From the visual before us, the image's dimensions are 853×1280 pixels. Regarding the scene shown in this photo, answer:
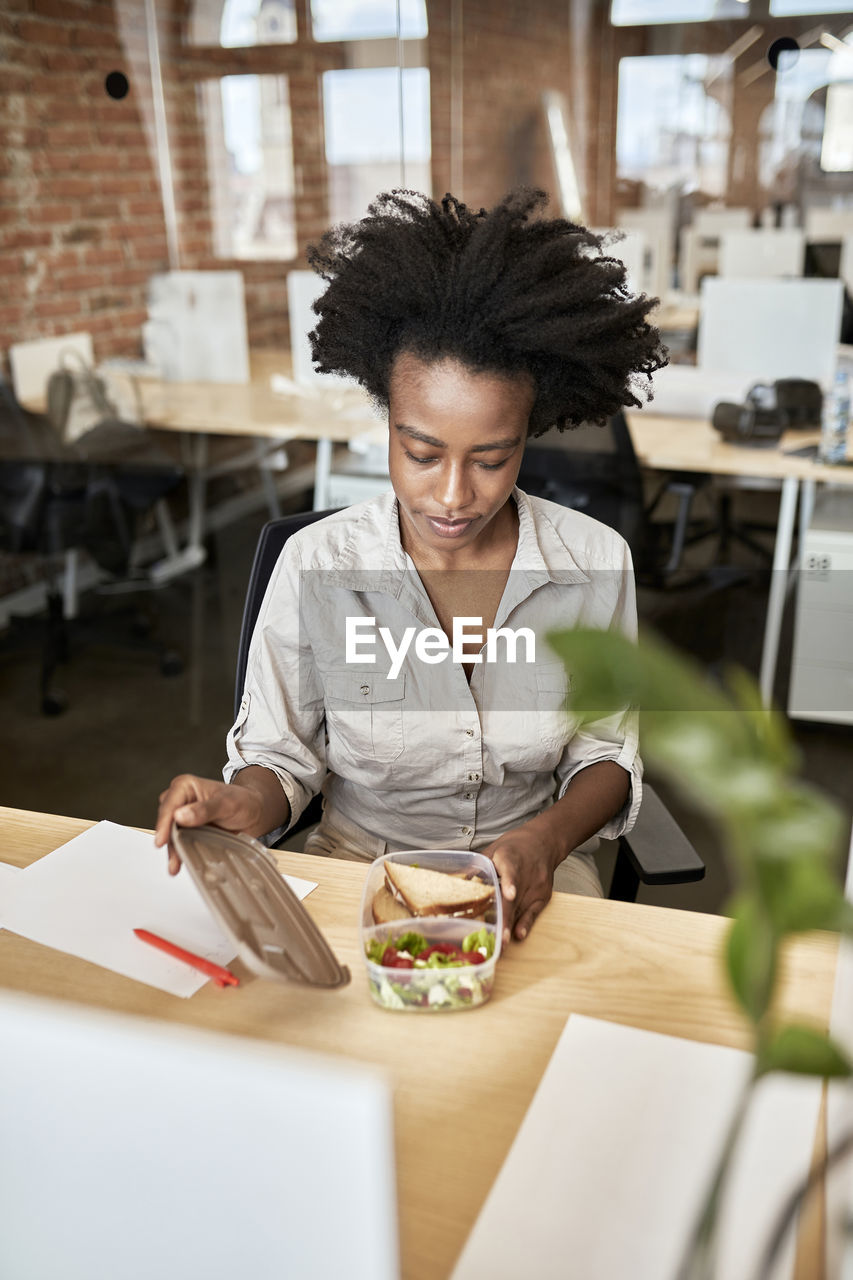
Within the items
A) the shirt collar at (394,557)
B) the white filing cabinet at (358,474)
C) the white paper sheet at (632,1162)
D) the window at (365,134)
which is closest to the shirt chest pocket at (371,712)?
the shirt collar at (394,557)

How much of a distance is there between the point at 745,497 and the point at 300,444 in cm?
192

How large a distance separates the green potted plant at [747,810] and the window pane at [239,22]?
13.2 feet

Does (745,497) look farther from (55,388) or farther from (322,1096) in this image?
(322,1096)

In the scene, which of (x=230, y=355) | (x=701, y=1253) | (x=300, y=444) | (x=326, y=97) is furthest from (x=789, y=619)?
(x=701, y=1253)

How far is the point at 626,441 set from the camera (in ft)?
9.07

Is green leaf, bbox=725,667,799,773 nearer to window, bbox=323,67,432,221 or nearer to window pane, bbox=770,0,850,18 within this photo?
window, bbox=323,67,432,221

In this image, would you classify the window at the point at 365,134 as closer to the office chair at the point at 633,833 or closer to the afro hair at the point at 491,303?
the afro hair at the point at 491,303

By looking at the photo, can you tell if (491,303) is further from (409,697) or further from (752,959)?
(752,959)

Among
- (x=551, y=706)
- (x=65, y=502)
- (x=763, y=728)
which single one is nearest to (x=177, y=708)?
(x=65, y=502)

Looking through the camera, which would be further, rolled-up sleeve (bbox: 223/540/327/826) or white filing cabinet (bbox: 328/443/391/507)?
white filing cabinet (bbox: 328/443/391/507)

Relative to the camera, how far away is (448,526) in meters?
1.26

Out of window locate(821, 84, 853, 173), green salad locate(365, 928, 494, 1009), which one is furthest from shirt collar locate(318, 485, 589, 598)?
window locate(821, 84, 853, 173)

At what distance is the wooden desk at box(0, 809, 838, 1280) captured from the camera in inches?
29.6

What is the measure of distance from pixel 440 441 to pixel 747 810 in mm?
917
